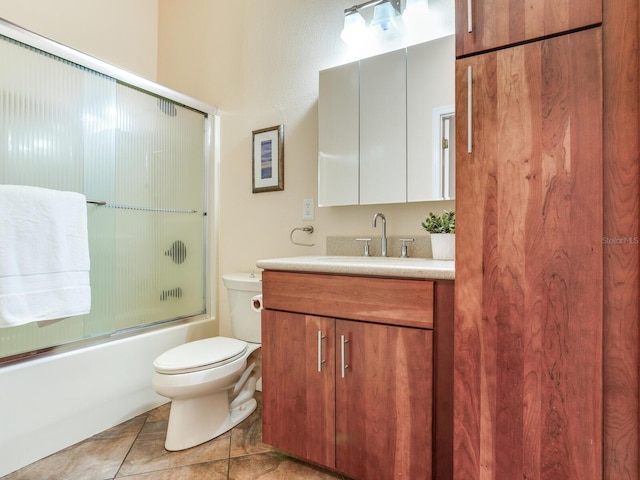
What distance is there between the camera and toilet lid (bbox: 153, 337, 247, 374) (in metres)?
1.53

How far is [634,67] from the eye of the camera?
817 mm

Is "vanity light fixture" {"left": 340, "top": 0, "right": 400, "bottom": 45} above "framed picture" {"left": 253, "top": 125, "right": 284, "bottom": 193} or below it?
above

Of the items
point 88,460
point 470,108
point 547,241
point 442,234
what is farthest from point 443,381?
point 88,460

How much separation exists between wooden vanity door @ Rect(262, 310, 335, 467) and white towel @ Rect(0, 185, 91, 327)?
849 mm

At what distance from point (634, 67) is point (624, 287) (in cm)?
51

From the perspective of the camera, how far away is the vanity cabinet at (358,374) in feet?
3.65

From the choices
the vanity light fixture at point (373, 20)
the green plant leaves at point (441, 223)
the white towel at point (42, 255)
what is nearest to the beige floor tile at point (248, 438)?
the white towel at point (42, 255)

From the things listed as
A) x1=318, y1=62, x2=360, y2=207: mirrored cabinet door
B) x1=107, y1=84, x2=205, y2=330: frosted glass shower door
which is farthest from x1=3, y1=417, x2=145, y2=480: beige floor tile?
x1=318, y1=62, x2=360, y2=207: mirrored cabinet door

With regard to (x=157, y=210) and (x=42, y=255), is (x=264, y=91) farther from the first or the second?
(x=42, y=255)

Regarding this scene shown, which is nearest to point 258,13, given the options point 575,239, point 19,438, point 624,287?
point 575,239

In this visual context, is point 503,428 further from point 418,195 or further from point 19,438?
point 19,438

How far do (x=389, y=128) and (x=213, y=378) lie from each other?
1.40m

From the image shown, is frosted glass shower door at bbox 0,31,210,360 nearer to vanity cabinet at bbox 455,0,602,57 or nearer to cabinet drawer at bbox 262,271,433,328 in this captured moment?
cabinet drawer at bbox 262,271,433,328

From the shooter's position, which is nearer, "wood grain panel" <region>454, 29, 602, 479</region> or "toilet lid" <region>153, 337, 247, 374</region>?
"wood grain panel" <region>454, 29, 602, 479</region>
